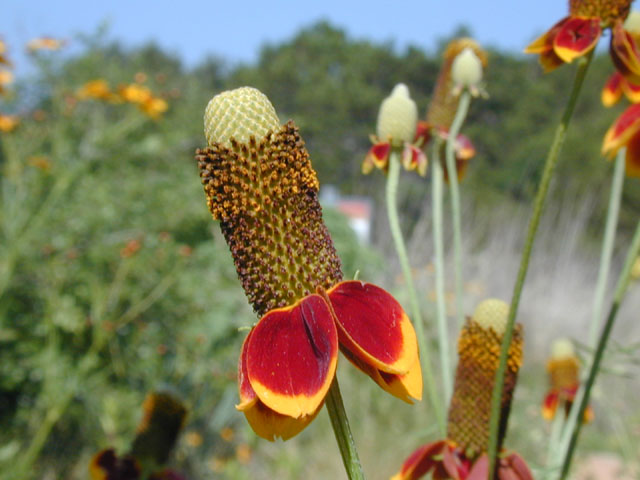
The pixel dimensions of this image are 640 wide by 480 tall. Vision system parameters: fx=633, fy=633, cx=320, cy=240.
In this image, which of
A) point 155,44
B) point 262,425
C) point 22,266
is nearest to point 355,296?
point 262,425

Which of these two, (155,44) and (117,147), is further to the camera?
(155,44)

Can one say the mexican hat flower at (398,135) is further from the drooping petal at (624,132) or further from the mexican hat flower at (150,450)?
the mexican hat flower at (150,450)

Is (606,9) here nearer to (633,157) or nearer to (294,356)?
(633,157)

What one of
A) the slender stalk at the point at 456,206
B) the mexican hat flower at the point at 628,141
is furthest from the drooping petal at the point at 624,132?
the slender stalk at the point at 456,206

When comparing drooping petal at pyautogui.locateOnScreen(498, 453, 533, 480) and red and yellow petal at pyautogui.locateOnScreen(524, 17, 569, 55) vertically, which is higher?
red and yellow petal at pyautogui.locateOnScreen(524, 17, 569, 55)

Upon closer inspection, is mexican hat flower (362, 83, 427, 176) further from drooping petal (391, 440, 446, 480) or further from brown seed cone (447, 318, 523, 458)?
drooping petal (391, 440, 446, 480)

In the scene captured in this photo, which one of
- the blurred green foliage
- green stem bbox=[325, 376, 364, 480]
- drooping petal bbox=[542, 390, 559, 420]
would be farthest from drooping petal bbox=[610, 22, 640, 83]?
drooping petal bbox=[542, 390, 559, 420]

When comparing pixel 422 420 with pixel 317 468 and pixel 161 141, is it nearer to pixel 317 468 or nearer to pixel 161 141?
pixel 317 468
